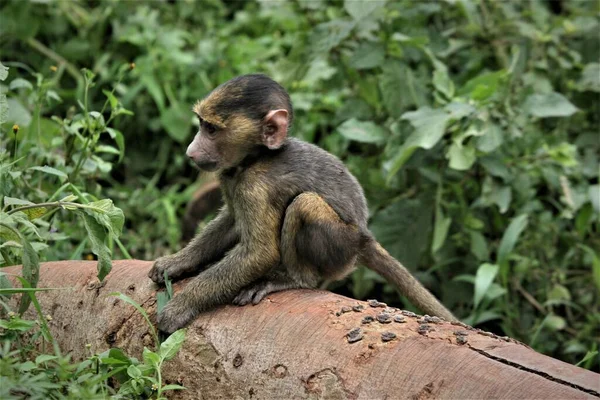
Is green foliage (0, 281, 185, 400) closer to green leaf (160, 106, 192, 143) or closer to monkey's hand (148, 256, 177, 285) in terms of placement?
monkey's hand (148, 256, 177, 285)

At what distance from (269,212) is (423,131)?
2090 millimetres

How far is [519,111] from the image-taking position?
6988mm

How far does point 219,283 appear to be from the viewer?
445cm

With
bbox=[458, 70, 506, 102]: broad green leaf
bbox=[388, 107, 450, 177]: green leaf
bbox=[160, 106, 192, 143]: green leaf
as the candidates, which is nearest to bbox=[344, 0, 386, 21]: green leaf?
bbox=[388, 107, 450, 177]: green leaf

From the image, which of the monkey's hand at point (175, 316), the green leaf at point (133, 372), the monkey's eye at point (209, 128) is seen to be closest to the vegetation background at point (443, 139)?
the monkey's eye at point (209, 128)

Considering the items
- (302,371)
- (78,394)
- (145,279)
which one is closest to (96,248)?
(145,279)

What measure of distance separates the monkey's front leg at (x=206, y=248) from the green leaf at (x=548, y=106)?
301 centimetres

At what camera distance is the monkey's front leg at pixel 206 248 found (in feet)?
15.7

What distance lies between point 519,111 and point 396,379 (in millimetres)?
3947

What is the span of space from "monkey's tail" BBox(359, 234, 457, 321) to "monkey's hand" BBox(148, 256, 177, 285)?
1.12m

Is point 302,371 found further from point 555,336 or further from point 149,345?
point 555,336

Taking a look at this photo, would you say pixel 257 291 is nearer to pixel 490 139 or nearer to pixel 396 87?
pixel 490 139

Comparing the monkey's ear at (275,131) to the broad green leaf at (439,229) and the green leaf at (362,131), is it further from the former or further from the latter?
the broad green leaf at (439,229)

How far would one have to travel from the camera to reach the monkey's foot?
14.2ft
